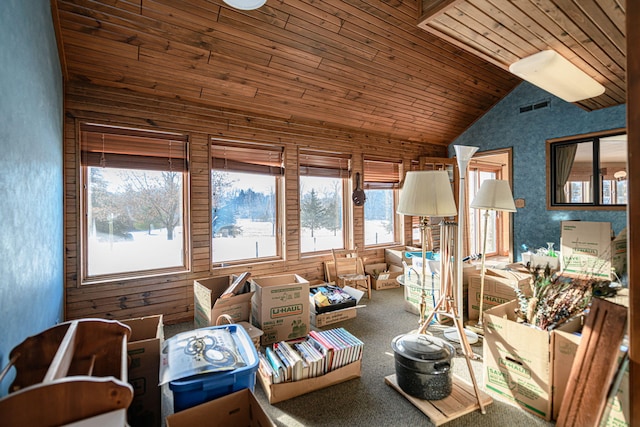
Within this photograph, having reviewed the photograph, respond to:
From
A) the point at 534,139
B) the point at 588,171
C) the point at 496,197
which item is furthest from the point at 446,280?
the point at 534,139

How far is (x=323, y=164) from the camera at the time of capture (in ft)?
15.5

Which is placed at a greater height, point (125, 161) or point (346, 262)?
point (125, 161)

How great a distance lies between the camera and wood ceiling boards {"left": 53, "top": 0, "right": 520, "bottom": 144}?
2.65 meters

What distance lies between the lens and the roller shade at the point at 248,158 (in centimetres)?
381

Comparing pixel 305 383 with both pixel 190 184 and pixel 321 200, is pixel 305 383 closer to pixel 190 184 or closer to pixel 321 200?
pixel 190 184

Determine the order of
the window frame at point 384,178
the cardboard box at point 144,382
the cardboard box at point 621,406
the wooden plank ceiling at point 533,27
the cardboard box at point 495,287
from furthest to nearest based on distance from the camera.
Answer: the window frame at point 384,178 → the cardboard box at point 495,287 → the wooden plank ceiling at point 533,27 → the cardboard box at point 144,382 → the cardboard box at point 621,406

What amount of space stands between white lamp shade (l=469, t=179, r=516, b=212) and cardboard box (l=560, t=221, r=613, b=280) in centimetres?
115

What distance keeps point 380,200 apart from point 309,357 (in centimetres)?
363

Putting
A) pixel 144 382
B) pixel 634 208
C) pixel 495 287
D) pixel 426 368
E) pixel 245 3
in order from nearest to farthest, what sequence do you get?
pixel 634 208 < pixel 144 382 < pixel 426 368 < pixel 245 3 < pixel 495 287

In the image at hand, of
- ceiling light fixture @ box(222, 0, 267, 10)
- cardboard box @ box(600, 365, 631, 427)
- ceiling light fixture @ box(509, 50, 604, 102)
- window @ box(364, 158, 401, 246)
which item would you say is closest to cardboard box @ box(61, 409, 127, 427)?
cardboard box @ box(600, 365, 631, 427)

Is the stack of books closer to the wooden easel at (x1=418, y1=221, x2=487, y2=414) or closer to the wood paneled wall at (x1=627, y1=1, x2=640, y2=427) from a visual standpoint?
the wooden easel at (x1=418, y1=221, x2=487, y2=414)

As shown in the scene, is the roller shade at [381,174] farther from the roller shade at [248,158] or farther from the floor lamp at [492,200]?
the floor lamp at [492,200]

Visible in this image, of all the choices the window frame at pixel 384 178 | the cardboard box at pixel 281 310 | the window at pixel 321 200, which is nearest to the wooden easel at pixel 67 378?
the cardboard box at pixel 281 310

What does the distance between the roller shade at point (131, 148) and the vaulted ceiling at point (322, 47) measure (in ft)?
1.50
